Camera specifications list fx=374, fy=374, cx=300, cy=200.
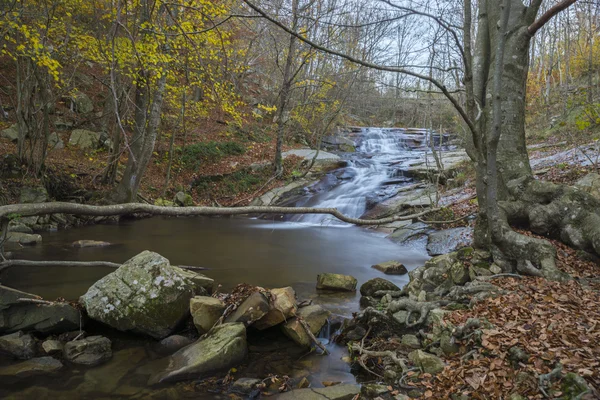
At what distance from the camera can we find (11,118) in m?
15.9

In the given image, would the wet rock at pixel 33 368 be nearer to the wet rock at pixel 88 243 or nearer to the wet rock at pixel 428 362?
the wet rock at pixel 428 362

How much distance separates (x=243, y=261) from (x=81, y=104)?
14.0 m

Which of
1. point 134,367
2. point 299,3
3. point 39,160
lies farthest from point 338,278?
point 299,3

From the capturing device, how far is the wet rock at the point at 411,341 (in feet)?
15.0

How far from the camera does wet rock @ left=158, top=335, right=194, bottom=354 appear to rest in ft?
16.5

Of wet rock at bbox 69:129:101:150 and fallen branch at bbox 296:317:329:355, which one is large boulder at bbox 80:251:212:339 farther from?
wet rock at bbox 69:129:101:150

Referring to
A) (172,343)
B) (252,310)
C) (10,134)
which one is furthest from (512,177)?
(10,134)

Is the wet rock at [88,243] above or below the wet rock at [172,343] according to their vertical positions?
above

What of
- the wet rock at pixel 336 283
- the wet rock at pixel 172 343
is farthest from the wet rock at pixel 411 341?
the wet rock at pixel 172 343

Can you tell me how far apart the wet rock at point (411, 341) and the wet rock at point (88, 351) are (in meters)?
3.78

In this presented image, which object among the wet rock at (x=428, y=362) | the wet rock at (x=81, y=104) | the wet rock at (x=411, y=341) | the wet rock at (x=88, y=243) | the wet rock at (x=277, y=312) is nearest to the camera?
the wet rock at (x=428, y=362)

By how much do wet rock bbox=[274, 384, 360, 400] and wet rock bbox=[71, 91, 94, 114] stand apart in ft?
60.1

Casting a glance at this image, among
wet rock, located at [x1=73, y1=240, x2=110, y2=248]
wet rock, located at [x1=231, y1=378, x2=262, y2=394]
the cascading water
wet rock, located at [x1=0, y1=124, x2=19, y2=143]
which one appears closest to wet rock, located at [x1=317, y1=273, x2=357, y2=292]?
wet rock, located at [x1=231, y1=378, x2=262, y2=394]

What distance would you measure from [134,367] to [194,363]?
812mm
